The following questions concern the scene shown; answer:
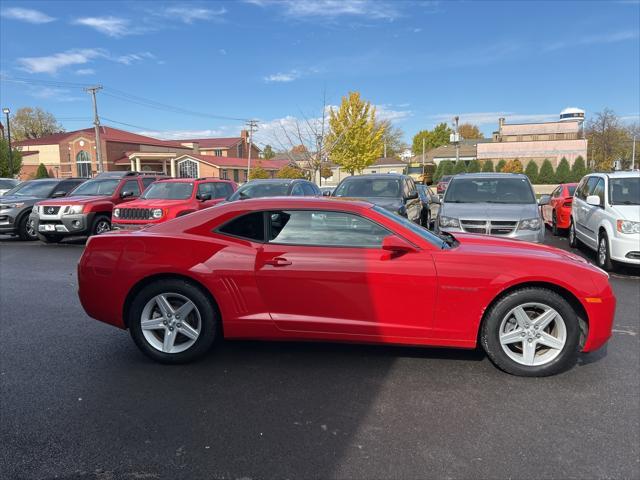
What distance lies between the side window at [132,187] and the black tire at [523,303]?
11.4 meters

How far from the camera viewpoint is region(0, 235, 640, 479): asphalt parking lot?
2.76 m

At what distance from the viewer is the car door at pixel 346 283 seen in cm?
384

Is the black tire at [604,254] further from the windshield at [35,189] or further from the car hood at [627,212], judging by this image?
the windshield at [35,189]

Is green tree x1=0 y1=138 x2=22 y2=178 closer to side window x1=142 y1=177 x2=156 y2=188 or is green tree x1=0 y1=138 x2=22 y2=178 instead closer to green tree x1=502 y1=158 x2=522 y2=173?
side window x1=142 y1=177 x2=156 y2=188

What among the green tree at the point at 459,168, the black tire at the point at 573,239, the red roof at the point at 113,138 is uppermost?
the red roof at the point at 113,138

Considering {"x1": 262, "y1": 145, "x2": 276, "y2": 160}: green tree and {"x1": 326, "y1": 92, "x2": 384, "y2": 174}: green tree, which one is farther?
{"x1": 262, "y1": 145, "x2": 276, "y2": 160}: green tree

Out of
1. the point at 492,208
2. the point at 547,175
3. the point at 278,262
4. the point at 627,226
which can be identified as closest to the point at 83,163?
the point at 547,175

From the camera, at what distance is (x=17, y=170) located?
4512cm

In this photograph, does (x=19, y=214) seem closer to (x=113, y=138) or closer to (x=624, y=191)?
(x=624, y=191)

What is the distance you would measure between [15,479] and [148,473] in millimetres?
739

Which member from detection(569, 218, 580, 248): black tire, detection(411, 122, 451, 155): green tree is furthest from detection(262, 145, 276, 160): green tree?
detection(569, 218, 580, 248): black tire

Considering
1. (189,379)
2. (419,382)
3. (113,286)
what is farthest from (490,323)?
(113,286)

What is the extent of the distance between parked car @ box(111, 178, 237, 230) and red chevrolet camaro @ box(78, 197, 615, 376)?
6.20 metres

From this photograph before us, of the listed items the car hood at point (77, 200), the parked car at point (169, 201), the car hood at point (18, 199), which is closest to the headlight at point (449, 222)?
the parked car at point (169, 201)
